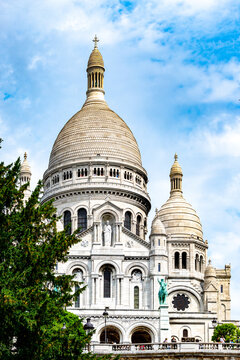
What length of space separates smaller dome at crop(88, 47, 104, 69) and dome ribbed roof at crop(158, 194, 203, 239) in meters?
21.7

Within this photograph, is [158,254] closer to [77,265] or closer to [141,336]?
[77,265]

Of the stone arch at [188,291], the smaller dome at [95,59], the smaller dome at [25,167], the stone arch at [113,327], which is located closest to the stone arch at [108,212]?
the stone arch at [188,291]

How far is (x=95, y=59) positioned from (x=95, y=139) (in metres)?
14.1

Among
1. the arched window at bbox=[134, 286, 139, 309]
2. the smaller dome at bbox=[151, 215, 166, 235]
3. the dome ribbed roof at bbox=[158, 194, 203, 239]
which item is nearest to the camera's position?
the arched window at bbox=[134, 286, 139, 309]

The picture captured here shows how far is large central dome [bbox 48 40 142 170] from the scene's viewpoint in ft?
337

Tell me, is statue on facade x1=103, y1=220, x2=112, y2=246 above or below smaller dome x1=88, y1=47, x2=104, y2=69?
below

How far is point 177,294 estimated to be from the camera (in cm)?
9500

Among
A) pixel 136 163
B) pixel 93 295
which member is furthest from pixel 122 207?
pixel 93 295

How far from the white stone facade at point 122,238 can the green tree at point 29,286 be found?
129ft

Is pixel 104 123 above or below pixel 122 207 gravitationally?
above

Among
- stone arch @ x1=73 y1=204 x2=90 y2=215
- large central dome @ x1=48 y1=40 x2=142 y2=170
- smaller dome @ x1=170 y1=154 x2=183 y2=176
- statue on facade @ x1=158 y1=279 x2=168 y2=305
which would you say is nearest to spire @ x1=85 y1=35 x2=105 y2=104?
large central dome @ x1=48 y1=40 x2=142 y2=170

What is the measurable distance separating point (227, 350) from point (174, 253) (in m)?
46.4

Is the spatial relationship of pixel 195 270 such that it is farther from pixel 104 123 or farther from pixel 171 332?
pixel 104 123

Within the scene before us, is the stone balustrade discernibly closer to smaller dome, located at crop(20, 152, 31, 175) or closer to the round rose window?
the round rose window
